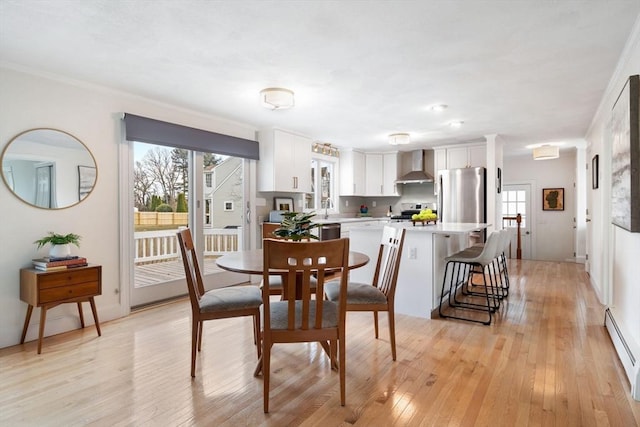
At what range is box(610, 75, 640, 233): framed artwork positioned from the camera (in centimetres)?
216

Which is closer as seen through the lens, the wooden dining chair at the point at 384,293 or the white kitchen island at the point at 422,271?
the wooden dining chair at the point at 384,293

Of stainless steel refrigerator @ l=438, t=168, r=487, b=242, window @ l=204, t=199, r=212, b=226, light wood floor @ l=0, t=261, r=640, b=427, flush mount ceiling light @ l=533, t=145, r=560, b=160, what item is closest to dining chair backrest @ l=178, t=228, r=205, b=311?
light wood floor @ l=0, t=261, r=640, b=427

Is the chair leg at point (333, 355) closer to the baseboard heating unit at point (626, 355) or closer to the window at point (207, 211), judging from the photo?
the baseboard heating unit at point (626, 355)

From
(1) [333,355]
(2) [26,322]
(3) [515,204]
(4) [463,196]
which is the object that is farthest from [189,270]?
(3) [515,204]

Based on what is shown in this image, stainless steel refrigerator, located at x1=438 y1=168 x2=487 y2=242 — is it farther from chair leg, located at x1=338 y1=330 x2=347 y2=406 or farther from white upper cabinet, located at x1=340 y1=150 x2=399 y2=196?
chair leg, located at x1=338 y1=330 x2=347 y2=406

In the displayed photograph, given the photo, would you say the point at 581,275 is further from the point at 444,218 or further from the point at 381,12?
the point at 381,12

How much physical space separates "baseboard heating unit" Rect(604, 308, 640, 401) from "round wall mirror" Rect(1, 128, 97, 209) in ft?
14.2

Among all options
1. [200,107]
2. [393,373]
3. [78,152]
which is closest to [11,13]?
[78,152]

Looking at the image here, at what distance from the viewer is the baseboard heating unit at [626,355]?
2024 millimetres

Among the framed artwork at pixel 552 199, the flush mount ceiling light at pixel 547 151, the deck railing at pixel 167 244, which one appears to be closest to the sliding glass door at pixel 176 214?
the deck railing at pixel 167 244

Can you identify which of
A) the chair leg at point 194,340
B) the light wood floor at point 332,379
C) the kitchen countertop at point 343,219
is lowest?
the light wood floor at point 332,379

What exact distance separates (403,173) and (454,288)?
376 centimetres

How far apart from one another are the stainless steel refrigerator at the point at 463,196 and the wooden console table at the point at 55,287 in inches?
206

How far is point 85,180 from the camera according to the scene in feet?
11.0
